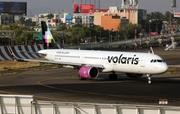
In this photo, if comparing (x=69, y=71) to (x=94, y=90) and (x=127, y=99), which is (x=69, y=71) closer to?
(x=94, y=90)

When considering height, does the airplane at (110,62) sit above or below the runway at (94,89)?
above

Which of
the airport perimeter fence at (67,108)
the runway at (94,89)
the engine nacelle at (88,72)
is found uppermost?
the engine nacelle at (88,72)

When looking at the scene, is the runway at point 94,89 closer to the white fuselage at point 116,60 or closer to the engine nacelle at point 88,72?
the engine nacelle at point 88,72

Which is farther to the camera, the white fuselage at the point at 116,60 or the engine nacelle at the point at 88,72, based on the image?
the engine nacelle at the point at 88,72

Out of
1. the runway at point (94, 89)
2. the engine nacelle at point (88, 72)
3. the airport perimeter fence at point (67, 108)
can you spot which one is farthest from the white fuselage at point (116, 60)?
the airport perimeter fence at point (67, 108)

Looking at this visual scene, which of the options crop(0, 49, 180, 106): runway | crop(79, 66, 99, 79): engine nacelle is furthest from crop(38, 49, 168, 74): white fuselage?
crop(0, 49, 180, 106): runway

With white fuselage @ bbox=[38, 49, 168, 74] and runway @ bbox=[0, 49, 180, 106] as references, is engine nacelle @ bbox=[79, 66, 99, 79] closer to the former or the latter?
runway @ bbox=[0, 49, 180, 106]

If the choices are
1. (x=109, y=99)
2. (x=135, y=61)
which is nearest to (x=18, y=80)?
(x=135, y=61)

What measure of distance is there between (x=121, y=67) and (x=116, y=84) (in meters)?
2.35

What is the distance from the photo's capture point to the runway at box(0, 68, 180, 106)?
3759 centimetres

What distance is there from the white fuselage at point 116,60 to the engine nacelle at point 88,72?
90cm

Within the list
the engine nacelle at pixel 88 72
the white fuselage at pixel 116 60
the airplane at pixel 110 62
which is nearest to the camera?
the white fuselage at pixel 116 60

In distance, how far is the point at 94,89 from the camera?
1756 inches

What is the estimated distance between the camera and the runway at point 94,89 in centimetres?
3759
